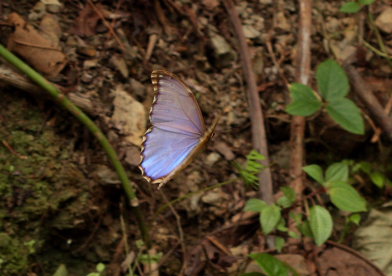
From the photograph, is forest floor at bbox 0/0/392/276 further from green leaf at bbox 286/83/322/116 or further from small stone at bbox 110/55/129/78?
green leaf at bbox 286/83/322/116

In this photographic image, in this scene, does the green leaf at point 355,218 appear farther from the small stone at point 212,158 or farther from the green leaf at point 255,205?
the small stone at point 212,158

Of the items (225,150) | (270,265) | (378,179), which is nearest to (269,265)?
(270,265)

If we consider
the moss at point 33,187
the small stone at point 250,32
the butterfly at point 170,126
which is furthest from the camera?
the small stone at point 250,32

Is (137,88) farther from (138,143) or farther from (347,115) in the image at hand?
(347,115)

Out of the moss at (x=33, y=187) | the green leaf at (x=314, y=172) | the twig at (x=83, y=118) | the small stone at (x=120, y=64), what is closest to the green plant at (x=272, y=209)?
the green leaf at (x=314, y=172)

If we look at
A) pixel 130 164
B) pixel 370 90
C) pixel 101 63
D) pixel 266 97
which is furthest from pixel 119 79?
pixel 370 90

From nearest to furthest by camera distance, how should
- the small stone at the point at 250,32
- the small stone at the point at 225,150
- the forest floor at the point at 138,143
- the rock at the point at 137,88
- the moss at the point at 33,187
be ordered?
the moss at the point at 33,187 → the forest floor at the point at 138,143 → the rock at the point at 137,88 → the small stone at the point at 225,150 → the small stone at the point at 250,32

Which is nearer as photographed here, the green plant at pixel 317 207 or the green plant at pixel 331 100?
the green plant at pixel 317 207
